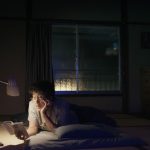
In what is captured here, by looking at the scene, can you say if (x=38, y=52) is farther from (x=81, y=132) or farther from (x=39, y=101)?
(x=81, y=132)

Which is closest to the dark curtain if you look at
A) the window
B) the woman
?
the window

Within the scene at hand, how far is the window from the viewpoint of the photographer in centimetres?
804

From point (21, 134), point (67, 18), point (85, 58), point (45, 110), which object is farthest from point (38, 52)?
point (21, 134)

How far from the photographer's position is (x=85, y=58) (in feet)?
27.0

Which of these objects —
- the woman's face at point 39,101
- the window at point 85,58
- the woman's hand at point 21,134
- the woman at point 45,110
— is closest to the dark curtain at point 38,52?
the window at point 85,58

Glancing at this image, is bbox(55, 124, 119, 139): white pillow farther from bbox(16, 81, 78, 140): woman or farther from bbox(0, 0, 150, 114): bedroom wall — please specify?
bbox(0, 0, 150, 114): bedroom wall

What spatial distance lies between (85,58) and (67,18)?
0.94 meters

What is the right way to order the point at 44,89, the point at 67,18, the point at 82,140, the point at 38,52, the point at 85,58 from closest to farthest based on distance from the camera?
the point at 82,140 → the point at 44,89 → the point at 38,52 → the point at 67,18 → the point at 85,58

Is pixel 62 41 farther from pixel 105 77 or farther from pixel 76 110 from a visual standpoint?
pixel 76 110

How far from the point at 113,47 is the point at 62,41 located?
1103 millimetres

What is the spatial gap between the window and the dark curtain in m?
0.29

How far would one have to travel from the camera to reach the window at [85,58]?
804cm

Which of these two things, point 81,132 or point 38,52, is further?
point 38,52

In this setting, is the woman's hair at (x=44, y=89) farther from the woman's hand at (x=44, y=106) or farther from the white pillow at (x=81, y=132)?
the white pillow at (x=81, y=132)
